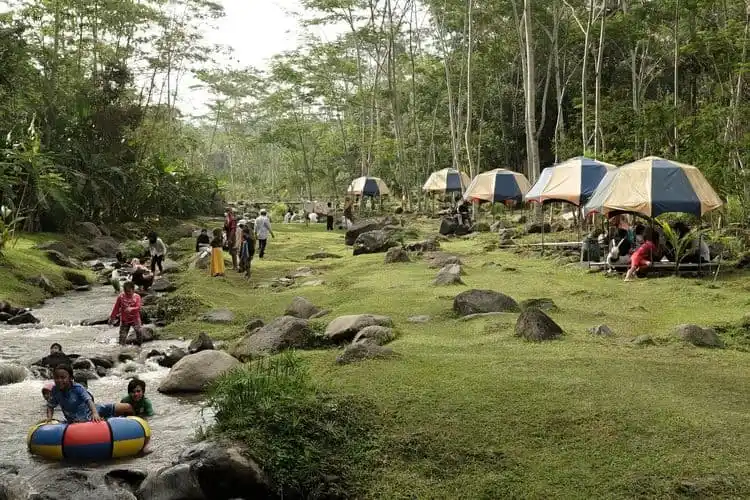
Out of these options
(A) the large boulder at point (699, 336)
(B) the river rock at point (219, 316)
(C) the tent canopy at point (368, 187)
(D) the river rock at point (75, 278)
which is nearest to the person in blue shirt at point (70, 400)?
(B) the river rock at point (219, 316)

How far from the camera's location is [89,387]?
8.84 m

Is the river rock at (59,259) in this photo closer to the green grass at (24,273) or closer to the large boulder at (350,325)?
the green grass at (24,273)

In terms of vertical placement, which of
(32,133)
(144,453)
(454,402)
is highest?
(32,133)

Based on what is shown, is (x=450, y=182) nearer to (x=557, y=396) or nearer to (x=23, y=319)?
(x=23, y=319)

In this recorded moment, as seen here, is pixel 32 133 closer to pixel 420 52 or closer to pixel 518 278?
pixel 518 278

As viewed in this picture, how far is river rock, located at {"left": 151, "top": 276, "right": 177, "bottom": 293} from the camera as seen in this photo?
50.8ft

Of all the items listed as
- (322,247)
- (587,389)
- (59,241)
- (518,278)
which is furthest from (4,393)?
(322,247)

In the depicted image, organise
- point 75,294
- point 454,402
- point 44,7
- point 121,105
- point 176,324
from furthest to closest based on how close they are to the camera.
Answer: point 121,105 < point 44,7 < point 75,294 < point 176,324 < point 454,402

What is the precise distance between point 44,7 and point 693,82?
26.1 meters

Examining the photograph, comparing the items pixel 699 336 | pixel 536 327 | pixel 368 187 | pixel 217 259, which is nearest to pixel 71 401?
pixel 536 327

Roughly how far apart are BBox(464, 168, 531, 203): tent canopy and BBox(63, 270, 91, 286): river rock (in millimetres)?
14590

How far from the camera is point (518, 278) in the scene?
14531 mm

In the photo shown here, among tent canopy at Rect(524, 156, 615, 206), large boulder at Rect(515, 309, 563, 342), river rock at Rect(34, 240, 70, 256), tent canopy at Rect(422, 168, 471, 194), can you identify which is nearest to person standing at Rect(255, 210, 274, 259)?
river rock at Rect(34, 240, 70, 256)

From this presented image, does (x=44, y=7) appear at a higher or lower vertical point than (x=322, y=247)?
higher
